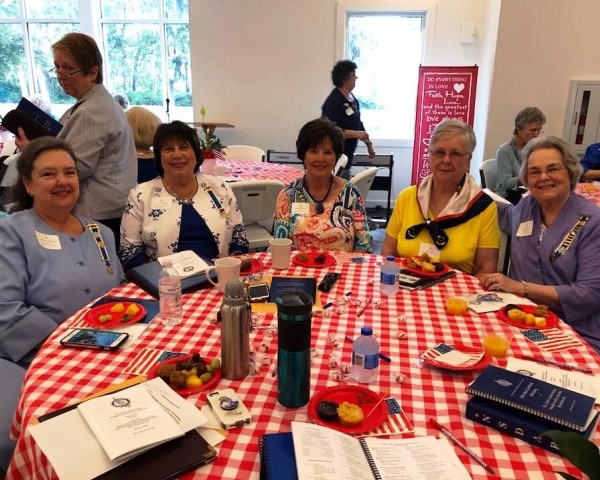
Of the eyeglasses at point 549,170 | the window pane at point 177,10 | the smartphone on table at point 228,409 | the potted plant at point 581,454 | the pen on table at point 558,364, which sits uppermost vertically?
the window pane at point 177,10

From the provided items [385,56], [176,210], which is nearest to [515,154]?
[385,56]

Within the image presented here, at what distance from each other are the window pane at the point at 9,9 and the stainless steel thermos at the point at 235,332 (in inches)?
306

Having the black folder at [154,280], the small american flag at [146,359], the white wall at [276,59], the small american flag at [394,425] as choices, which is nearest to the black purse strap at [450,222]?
the black folder at [154,280]

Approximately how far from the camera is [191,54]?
6.33 meters

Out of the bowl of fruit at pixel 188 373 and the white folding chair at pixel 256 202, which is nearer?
the bowl of fruit at pixel 188 373

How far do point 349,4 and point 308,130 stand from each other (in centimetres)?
405

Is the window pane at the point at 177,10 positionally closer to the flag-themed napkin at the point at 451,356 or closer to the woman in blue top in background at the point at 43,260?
the woman in blue top in background at the point at 43,260

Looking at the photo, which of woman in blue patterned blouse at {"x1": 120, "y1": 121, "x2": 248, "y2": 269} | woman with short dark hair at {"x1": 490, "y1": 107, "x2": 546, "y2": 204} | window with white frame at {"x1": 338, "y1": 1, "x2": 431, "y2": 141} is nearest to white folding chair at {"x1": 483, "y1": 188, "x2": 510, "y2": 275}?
woman in blue patterned blouse at {"x1": 120, "y1": 121, "x2": 248, "y2": 269}

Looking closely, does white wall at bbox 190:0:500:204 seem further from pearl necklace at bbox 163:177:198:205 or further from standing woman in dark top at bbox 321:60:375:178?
pearl necklace at bbox 163:177:198:205

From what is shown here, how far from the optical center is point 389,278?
1.78 meters

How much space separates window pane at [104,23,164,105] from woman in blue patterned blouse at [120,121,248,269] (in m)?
5.19

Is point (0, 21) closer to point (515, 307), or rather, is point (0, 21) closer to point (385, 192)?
point (385, 192)

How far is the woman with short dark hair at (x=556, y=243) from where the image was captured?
190 cm

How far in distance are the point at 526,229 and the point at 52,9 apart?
24.1ft
